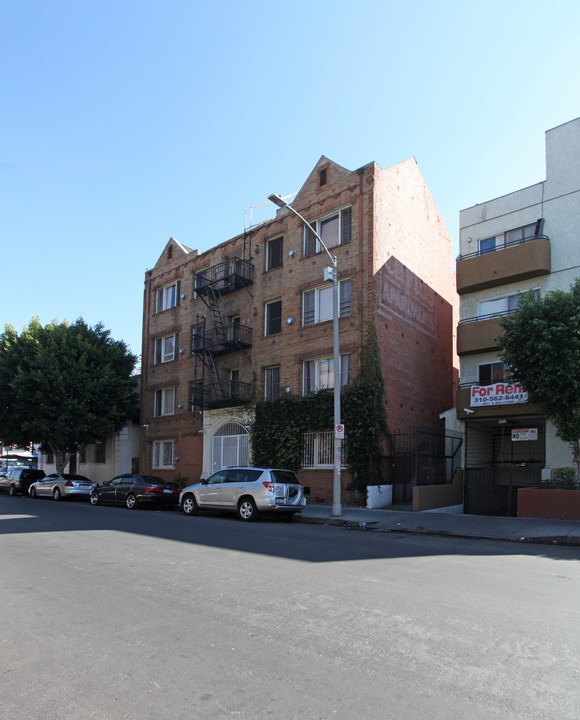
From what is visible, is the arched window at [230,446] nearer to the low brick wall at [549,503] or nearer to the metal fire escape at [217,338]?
the metal fire escape at [217,338]

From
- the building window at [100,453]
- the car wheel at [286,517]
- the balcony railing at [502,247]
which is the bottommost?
the car wheel at [286,517]

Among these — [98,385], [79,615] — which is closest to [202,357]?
[98,385]

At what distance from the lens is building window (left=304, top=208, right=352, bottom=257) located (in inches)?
904

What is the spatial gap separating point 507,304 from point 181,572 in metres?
17.8

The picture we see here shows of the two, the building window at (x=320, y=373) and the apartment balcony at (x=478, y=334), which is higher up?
the apartment balcony at (x=478, y=334)

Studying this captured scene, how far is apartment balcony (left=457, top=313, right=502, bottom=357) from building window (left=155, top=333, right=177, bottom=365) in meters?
15.2

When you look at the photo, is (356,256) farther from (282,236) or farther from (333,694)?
(333,694)

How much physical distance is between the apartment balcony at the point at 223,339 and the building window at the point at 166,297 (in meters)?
4.16

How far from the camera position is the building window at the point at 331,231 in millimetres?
22969

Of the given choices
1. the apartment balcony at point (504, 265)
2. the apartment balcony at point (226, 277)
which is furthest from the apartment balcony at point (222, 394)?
the apartment balcony at point (504, 265)

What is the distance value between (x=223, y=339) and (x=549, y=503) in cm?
1591

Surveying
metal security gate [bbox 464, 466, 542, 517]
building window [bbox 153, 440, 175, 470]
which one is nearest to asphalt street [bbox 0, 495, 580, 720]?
metal security gate [bbox 464, 466, 542, 517]

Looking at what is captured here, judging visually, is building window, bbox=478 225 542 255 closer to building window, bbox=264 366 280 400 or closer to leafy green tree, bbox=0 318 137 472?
building window, bbox=264 366 280 400

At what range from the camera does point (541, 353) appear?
15.6 metres
